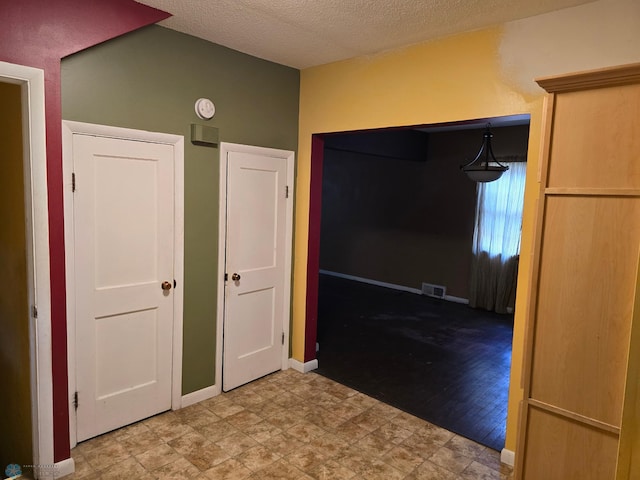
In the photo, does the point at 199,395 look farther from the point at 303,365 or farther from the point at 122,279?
the point at 122,279

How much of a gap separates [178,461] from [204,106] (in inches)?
90.0

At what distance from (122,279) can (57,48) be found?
135cm

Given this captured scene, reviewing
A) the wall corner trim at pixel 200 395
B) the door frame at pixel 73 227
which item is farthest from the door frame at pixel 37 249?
the wall corner trim at pixel 200 395

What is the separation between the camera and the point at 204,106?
3.07 metres

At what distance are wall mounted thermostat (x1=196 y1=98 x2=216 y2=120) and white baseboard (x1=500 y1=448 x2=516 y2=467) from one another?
115 inches

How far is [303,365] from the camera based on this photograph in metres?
3.91

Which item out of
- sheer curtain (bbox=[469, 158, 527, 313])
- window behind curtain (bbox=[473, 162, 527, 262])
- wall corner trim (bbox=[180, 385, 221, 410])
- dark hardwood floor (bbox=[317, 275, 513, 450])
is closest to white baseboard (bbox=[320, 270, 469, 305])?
dark hardwood floor (bbox=[317, 275, 513, 450])

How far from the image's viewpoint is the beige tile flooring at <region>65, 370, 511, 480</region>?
99.1 inches

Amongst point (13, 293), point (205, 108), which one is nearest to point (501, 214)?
point (205, 108)

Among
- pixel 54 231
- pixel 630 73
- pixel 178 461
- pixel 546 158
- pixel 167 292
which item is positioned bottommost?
pixel 178 461

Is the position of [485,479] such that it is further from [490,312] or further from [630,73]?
[490,312]

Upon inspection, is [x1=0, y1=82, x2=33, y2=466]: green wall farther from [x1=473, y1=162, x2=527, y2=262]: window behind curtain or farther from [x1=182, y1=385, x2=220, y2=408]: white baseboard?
[x1=473, y1=162, x2=527, y2=262]: window behind curtain

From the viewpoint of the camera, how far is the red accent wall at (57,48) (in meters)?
2.11

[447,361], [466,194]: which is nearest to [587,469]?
[447,361]
